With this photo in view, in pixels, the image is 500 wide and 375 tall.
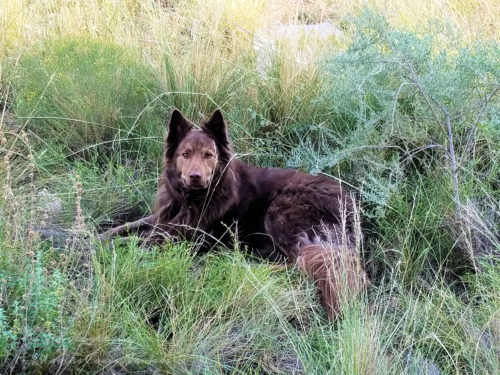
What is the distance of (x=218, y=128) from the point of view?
5129mm

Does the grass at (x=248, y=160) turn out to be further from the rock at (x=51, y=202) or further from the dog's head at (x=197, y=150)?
the dog's head at (x=197, y=150)

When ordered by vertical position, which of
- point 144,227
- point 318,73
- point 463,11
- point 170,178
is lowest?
point 144,227

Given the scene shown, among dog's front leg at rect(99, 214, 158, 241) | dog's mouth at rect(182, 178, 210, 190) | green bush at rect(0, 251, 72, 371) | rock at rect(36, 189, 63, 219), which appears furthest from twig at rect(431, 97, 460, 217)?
rock at rect(36, 189, 63, 219)

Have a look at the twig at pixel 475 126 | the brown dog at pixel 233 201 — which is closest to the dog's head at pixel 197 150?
the brown dog at pixel 233 201

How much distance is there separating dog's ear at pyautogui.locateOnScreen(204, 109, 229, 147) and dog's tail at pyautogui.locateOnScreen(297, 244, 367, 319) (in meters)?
1.04

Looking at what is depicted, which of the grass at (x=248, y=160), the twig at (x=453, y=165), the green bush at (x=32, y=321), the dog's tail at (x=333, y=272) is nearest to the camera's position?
the green bush at (x=32, y=321)

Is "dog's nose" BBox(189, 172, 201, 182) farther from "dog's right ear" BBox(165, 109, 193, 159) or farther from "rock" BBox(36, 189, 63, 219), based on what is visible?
"rock" BBox(36, 189, 63, 219)

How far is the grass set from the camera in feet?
10.7

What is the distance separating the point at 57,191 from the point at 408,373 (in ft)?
10.4

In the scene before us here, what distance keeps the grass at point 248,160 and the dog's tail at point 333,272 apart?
0.09 metres

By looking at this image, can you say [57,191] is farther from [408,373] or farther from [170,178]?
[408,373]

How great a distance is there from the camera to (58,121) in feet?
19.6

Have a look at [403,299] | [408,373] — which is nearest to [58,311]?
[408,373]

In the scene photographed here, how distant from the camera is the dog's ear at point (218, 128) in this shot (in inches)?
200
